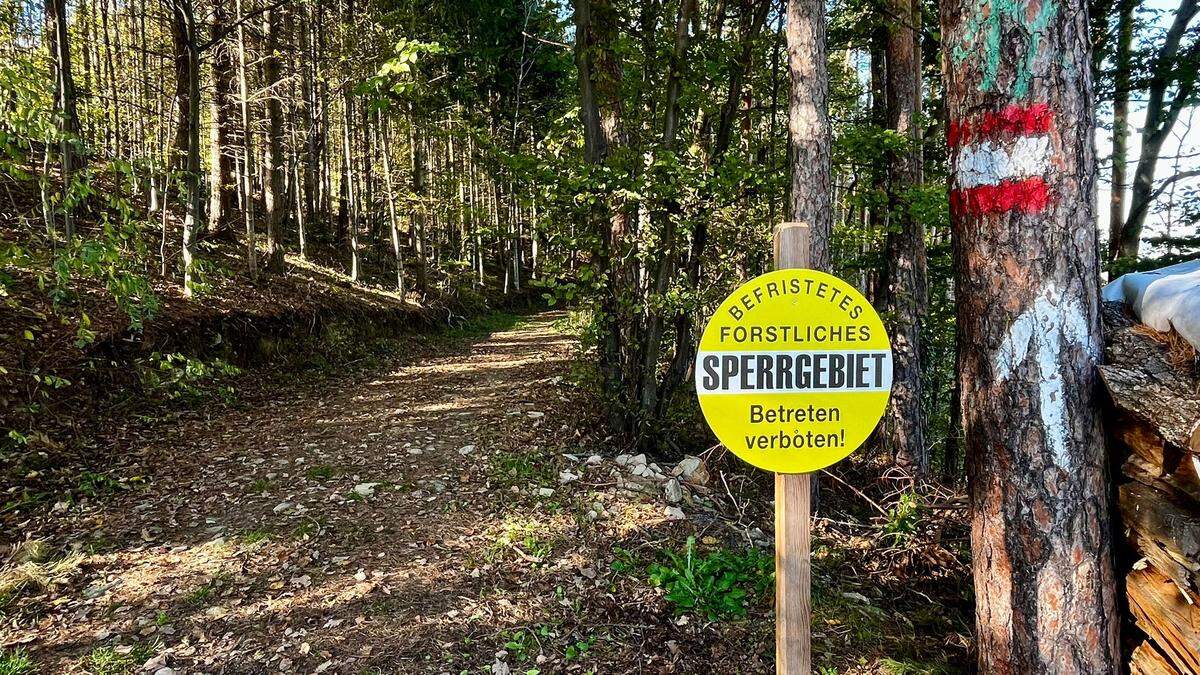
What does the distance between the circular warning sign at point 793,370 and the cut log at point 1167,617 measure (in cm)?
133

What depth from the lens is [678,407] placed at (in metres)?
6.49

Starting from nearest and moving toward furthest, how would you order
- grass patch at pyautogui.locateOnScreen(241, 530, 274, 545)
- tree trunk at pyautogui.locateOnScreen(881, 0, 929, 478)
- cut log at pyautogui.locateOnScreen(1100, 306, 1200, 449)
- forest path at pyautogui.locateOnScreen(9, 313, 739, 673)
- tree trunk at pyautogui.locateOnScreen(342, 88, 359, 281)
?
cut log at pyautogui.locateOnScreen(1100, 306, 1200, 449) → forest path at pyautogui.locateOnScreen(9, 313, 739, 673) → grass patch at pyautogui.locateOnScreen(241, 530, 274, 545) → tree trunk at pyautogui.locateOnScreen(881, 0, 929, 478) → tree trunk at pyautogui.locateOnScreen(342, 88, 359, 281)

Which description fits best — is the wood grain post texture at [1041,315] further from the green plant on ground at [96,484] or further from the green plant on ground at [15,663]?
the green plant on ground at [96,484]

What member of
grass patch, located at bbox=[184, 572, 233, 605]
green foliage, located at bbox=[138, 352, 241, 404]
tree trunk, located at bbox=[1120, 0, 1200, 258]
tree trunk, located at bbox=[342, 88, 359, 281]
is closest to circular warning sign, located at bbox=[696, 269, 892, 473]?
grass patch, located at bbox=[184, 572, 233, 605]

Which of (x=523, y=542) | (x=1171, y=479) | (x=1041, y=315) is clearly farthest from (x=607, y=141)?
(x=1171, y=479)

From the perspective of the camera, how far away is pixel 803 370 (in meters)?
2.15

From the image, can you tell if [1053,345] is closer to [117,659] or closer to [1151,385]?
[1151,385]

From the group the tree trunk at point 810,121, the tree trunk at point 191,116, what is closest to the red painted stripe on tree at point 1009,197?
the tree trunk at point 810,121

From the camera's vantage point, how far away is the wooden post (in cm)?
220

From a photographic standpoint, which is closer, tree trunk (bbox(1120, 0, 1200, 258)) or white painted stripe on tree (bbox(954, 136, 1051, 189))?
white painted stripe on tree (bbox(954, 136, 1051, 189))

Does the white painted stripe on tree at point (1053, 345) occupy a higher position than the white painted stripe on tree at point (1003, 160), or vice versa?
the white painted stripe on tree at point (1003, 160)

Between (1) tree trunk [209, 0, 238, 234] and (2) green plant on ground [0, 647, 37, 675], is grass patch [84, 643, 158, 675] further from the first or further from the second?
(1) tree trunk [209, 0, 238, 234]

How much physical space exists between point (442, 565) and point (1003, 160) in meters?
4.06

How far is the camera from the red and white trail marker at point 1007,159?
2.36m
